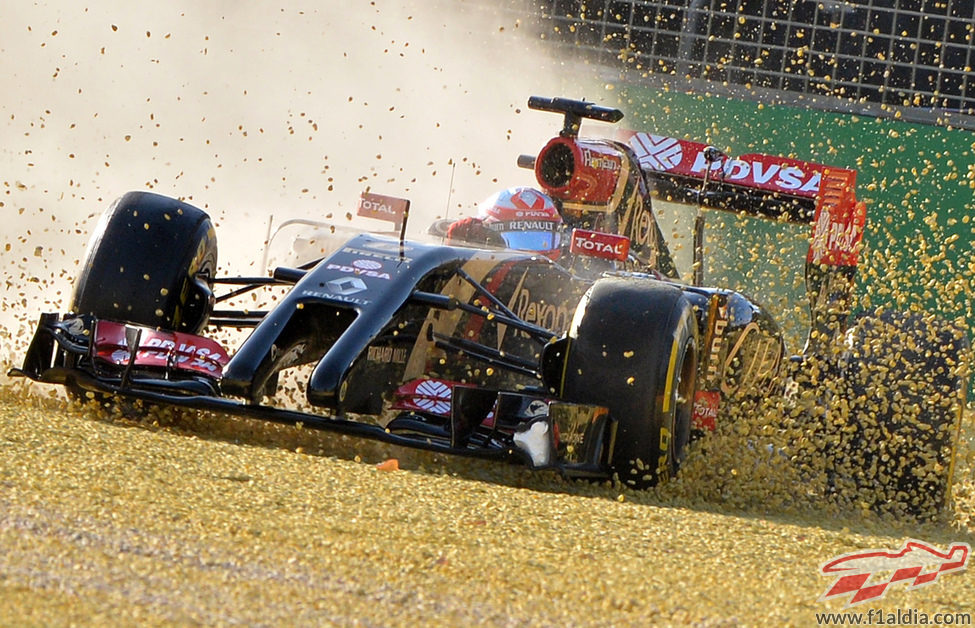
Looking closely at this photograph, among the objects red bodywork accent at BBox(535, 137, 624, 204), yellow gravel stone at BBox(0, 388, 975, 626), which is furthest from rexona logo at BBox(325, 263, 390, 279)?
red bodywork accent at BBox(535, 137, 624, 204)

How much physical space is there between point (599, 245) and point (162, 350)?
1927 mm

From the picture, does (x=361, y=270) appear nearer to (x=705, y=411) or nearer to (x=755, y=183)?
(x=705, y=411)

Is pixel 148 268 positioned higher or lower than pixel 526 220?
lower

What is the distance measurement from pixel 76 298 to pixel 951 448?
360 centimetres

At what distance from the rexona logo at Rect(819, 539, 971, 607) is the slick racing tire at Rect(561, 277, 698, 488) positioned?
0.89 m

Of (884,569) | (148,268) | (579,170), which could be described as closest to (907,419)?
(884,569)

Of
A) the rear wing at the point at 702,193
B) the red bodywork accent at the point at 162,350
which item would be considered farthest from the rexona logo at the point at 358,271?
the rear wing at the point at 702,193

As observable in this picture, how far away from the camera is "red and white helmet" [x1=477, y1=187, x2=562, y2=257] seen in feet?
21.1

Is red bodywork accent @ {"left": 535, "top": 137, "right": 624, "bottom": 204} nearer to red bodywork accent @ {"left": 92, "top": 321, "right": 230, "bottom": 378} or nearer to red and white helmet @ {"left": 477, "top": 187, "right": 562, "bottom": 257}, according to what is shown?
red and white helmet @ {"left": 477, "top": 187, "right": 562, "bottom": 257}

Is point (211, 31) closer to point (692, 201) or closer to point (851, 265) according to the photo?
point (692, 201)

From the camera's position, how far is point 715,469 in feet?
15.9

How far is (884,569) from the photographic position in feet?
11.8

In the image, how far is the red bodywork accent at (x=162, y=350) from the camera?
482 cm

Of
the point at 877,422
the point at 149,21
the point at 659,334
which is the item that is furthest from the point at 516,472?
the point at 149,21
